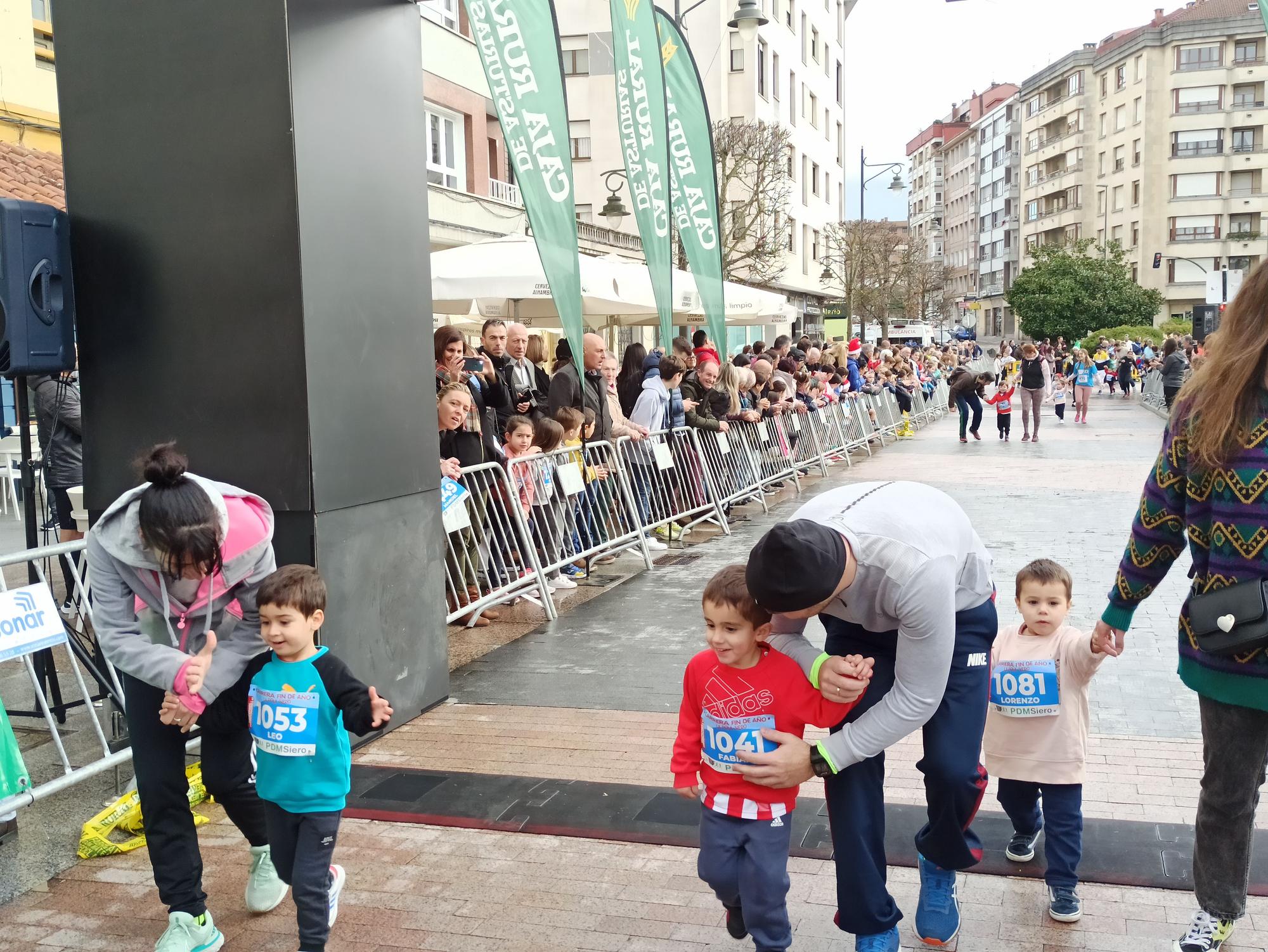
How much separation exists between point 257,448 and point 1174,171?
85.3m

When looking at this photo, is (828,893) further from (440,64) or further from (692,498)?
(440,64)

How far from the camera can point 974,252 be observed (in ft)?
419

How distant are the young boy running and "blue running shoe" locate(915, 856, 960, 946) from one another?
1.68 meters

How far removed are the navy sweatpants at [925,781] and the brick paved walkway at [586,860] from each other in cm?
39

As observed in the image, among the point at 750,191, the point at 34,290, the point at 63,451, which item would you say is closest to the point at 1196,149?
the point at 750,191

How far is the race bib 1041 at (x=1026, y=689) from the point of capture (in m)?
3.80

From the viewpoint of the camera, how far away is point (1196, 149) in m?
77.9

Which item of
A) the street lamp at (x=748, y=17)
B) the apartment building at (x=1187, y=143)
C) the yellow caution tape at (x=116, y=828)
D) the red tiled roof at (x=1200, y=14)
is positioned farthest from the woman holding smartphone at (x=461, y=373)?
the red tiled roof at (x=1200, y=14)

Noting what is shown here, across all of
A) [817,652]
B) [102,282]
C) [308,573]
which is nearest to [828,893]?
[817,652]

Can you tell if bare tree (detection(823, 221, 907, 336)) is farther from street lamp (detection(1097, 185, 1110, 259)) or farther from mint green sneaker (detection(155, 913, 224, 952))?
mint green sneaker (detection(155, 913, 224, 952))

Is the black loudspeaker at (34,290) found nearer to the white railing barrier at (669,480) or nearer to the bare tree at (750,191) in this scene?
the white railing barrier at (669,480)

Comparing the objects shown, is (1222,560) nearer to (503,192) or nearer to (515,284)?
(515,284)

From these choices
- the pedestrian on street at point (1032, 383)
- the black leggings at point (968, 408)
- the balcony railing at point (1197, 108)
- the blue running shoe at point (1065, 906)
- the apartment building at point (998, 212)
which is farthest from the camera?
the apartment building at point (998, 212)

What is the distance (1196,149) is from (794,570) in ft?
284
